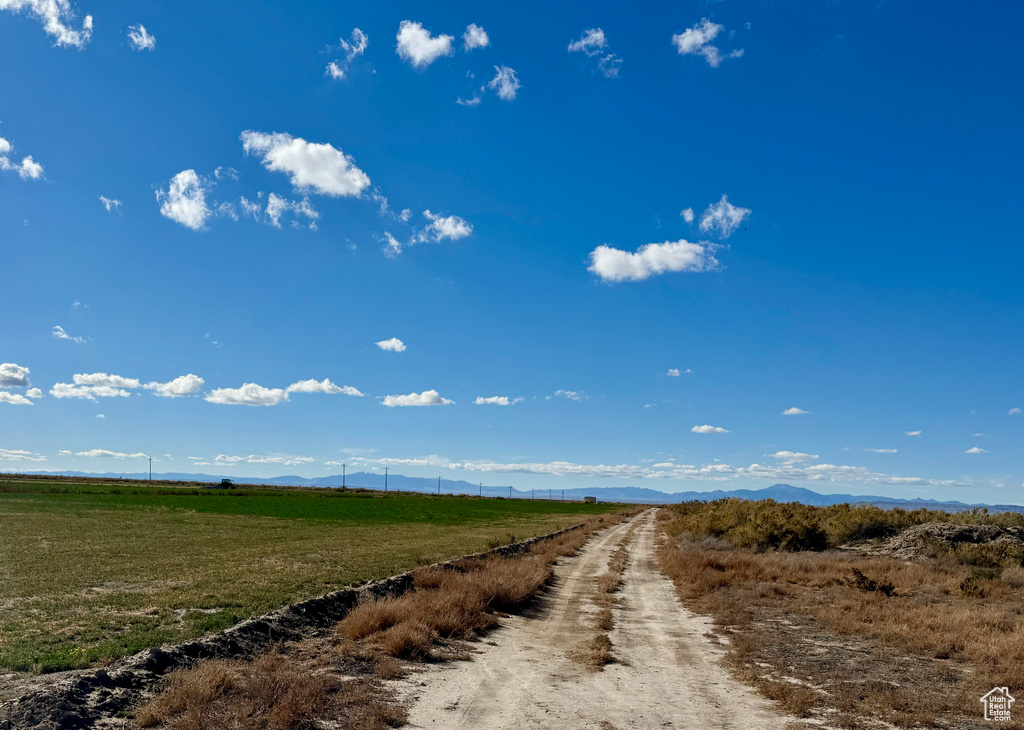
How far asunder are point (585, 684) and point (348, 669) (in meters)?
4.22

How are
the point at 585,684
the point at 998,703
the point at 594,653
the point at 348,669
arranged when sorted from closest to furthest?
the point at 998,703 → the point at 585,684 → the point at 348,669 → the point at 594,653

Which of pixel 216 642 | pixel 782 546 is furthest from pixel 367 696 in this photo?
pixel 782 546

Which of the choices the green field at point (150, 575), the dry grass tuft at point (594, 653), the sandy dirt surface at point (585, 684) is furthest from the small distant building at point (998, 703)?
the green field at point (150, 575)

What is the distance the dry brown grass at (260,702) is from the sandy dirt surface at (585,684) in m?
0.73

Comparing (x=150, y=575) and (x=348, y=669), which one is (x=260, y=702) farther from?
(x=150, y=575)

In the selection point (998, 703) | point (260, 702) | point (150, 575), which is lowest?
point (150, 575)

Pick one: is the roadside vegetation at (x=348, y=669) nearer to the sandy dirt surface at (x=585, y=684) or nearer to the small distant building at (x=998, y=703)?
the sandy dirt surface at (x=585, y=684)

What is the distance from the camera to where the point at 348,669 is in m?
11.0

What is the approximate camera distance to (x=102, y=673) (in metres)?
8.90

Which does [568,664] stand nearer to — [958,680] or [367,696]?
[367,696]

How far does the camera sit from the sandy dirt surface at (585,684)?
29.3 feet

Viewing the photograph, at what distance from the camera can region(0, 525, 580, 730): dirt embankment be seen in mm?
7484

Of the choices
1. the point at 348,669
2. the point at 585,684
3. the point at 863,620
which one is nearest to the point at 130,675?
the point at 348,669

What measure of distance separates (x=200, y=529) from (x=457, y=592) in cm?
2864
